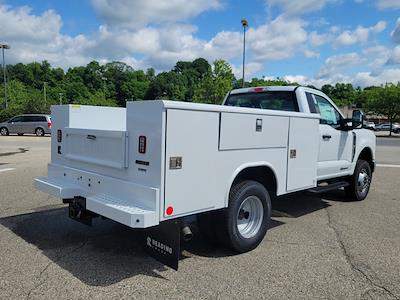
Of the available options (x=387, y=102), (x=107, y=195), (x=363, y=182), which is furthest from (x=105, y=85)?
(x=107, y=195)

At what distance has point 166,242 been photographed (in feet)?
12.8

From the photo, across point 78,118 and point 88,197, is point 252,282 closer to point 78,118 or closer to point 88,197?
point 88,197

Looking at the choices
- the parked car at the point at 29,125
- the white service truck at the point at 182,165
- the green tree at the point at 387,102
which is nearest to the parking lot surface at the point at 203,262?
the white service truck at the point at 182,165

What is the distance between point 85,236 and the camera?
5289 millimetres

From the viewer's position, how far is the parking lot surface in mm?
3727

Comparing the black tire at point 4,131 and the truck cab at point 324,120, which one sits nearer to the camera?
the truck cab at point 324,120

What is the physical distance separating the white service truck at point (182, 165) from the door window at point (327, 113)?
0.90 feet

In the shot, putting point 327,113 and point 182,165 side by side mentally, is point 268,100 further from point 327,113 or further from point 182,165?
point 182,165

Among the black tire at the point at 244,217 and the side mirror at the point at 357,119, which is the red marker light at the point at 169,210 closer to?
the black tire at the point at 244,217

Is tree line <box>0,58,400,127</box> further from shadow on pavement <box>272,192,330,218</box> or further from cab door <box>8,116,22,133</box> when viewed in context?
→ shadow on pavement <box>272,192,330,218</box>

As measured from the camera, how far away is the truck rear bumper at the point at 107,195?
11.9 ft

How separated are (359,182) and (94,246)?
17.6ft

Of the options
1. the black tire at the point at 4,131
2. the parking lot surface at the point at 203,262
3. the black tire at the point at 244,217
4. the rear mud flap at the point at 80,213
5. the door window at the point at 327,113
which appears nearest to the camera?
the parking lot surface at the point at 203,262

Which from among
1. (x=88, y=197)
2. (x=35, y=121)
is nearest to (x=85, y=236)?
(x=88, y=197)
